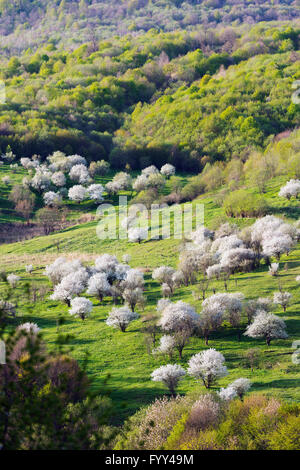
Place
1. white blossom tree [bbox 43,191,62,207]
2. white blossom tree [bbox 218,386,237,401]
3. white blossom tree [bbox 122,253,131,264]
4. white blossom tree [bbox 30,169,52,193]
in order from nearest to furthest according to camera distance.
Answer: white blossom tree [bbox 218,386,237,401], white blossom tree [bbox 122,253,131,264], white blossom tree [bbox 43,191,62,207], white blossom tree [bbox 30,169,52,193]

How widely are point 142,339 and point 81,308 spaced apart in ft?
25.9

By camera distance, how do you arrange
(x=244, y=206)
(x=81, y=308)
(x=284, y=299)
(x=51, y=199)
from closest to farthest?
(x=284, y=299)
(x=81, y=308)
(x=244, y=206)
(x=51, y=199)

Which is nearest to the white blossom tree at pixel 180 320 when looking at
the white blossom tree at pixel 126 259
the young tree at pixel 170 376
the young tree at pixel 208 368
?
the young tree at pixel 208 368

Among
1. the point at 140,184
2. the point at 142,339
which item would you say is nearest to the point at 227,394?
the point at 142,339

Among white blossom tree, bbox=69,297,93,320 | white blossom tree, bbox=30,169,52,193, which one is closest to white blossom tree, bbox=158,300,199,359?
white blossom tree, bbox=69,297,93,320

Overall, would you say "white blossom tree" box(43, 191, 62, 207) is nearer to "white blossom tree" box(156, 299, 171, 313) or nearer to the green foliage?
the green foliage

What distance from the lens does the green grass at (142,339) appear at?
98.1 feet

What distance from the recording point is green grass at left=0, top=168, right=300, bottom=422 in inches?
1177

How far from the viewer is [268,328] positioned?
1369 inches

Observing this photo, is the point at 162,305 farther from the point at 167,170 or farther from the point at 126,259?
the point at 167,170

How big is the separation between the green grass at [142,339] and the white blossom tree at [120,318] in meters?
0.77

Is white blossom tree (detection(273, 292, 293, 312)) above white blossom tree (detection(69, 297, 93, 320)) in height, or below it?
above

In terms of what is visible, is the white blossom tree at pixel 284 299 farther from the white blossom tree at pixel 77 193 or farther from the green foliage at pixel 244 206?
the white blossom tree at pixel 77 193

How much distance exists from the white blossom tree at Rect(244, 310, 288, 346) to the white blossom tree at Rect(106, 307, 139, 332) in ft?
36.6
